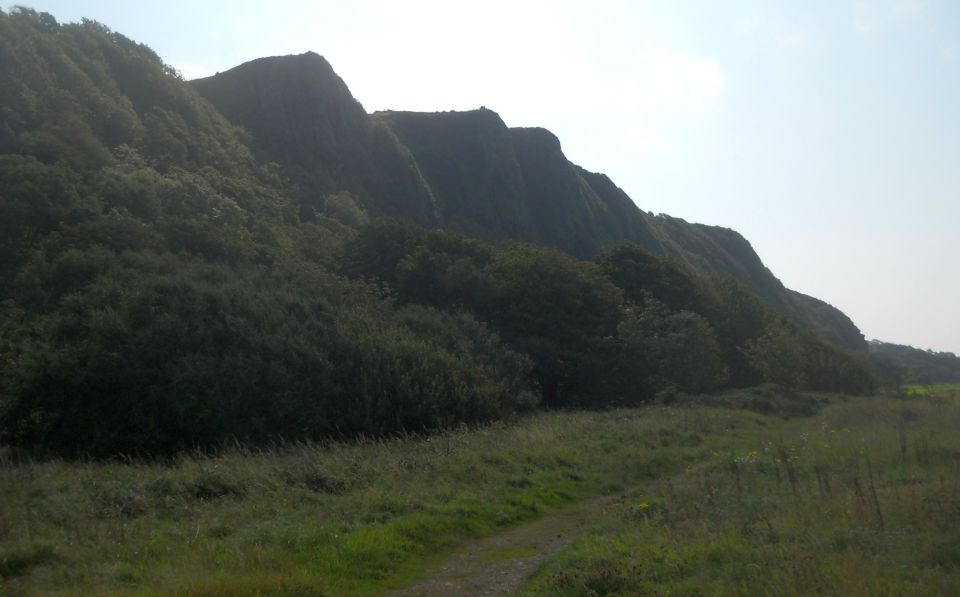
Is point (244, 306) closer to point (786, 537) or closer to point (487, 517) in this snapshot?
point (487, 517)

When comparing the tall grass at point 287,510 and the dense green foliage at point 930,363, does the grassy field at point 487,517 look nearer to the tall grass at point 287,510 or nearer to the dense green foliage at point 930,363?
the tall grass at point 287,510

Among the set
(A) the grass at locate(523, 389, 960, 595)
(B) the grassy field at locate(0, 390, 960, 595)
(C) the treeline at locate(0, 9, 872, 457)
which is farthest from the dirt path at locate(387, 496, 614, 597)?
(C) the treeline at locate(0, 9, 872, 457)

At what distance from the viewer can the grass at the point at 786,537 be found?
653 cm

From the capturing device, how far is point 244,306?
23859mm

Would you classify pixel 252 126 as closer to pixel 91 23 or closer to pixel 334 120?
pixel 334 120

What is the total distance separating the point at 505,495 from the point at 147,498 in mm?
5380

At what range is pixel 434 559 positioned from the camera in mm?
10086

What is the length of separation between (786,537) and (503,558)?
346cm

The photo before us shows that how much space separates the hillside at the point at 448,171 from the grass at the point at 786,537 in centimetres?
4721

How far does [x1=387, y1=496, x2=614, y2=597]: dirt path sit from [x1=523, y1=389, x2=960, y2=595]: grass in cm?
50

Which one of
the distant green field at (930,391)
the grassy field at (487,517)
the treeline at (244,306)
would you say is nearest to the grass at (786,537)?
the grassy field at (487,517)

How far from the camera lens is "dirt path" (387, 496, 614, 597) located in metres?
8.69

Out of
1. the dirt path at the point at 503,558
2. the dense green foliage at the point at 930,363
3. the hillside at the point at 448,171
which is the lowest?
the dense green foliage at the point at 930,363

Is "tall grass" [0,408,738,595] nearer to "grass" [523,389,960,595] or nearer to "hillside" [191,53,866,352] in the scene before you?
"grass" [523,389,960,595]
